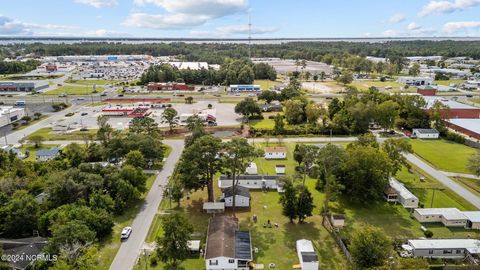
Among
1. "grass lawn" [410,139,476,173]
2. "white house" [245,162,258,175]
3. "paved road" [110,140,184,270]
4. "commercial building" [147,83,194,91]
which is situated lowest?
"paved road" [110,140,184,270]

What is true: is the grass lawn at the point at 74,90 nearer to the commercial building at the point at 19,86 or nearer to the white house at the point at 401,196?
the commercial building at the point at 19,86

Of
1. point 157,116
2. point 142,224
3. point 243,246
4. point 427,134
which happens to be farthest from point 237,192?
point 157,116

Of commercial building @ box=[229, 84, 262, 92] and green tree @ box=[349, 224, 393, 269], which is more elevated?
commercial building @ box=[229, 84, 262, 92]

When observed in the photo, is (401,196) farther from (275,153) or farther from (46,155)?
(46,155)

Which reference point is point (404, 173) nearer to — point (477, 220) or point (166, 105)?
point (477, 220)

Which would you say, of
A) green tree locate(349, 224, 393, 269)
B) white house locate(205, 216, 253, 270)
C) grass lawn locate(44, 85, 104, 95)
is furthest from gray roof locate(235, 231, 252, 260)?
grass lawn locate(44, 85, 104, 95)

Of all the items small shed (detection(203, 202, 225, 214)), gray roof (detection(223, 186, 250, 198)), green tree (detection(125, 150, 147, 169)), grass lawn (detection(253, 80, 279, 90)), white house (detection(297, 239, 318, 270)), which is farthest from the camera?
grass lawn (detection(253, 80, 279, 90))

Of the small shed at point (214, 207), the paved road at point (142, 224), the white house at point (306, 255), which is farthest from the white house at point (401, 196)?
the paved road at point (142, 224)

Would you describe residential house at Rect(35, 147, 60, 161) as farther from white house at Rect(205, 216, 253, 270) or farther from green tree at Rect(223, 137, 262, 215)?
white house at Rect(205, 216, 253, 270)
